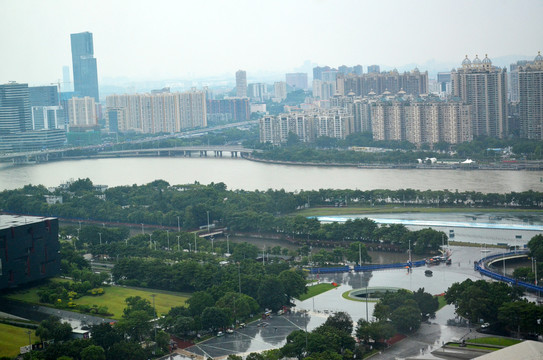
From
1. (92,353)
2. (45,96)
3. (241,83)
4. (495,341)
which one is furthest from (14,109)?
(495,341)

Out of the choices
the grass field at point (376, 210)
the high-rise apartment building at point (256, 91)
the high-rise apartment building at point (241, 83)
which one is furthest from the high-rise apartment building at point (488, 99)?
the high-rise apartment building at point (256, 91)

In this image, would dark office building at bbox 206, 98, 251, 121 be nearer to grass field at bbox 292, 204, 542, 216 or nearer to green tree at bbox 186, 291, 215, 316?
grass field at bbox 292, 204, 542, 216

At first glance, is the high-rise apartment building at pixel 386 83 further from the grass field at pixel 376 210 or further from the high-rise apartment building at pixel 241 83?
the grass field at pixel 376 210

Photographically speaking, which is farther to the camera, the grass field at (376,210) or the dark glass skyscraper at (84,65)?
the dark glass skyscraper at (84,65)

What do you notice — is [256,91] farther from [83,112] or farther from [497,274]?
[497,274]

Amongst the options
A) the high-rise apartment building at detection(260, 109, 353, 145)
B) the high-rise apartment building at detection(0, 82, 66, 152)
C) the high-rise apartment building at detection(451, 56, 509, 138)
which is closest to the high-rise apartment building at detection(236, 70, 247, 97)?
the high-rise apartment building at detection(0, 82, 66, 152)

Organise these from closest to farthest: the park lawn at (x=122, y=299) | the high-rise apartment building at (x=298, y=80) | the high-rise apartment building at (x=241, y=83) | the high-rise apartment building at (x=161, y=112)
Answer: the park lawn at (x=122, y=299) → the high-rise apartment building at (x=161, y=112) → the high-rise apartment building at (x=241, y=83) → the high-rise apartment building at (x=298, y=80)

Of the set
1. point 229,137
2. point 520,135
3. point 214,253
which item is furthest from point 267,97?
point 214,253
